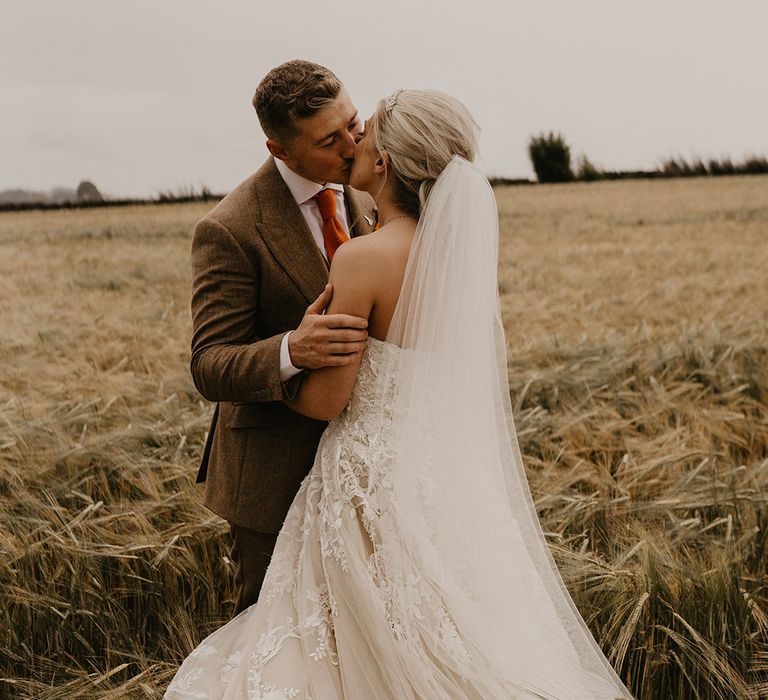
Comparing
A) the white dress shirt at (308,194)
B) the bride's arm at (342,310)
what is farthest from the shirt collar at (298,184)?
the bride's arm at (342,310)

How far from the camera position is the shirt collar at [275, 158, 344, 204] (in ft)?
7.30

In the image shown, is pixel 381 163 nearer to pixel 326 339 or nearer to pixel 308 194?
pixel 308 194

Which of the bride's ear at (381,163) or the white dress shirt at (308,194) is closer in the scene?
the bride's ear at (381,163)

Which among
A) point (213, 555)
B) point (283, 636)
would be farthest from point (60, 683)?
point (283, 636)

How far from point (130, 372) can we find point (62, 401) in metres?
0.56

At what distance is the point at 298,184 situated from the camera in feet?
7.32

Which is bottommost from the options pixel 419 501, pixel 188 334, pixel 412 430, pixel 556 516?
pixel 556 516

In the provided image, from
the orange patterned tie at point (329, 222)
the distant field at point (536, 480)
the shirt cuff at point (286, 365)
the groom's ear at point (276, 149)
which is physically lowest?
the distant field at point (536, 480)

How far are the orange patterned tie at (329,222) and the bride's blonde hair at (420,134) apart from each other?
35 centimetres

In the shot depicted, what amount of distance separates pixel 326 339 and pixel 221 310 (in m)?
0.42

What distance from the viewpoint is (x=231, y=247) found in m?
2.10

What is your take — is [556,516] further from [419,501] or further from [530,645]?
[419,501]

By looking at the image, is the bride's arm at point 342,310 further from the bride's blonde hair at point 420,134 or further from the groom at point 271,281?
the bride's blonde hair at point 420,134

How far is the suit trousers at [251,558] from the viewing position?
2412 millimetres
